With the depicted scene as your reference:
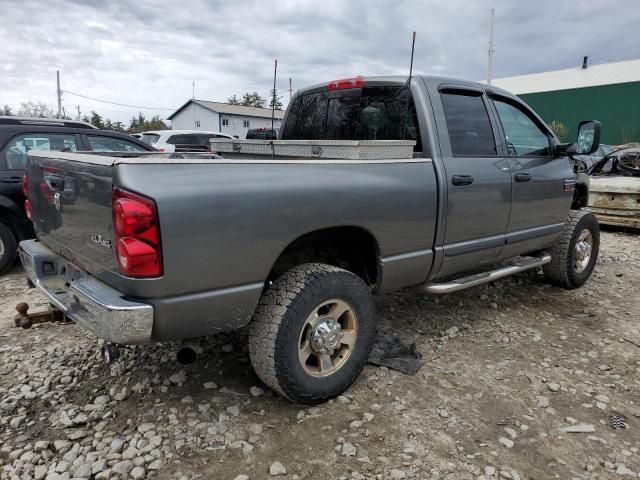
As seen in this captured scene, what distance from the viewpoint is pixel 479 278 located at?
3.55m

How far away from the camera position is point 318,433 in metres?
2.53

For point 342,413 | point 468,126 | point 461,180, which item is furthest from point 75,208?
point 468,126

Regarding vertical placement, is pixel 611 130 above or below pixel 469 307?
above

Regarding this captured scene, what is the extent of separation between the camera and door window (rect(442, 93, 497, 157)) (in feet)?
11.2

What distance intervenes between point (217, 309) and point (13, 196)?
4041 mm

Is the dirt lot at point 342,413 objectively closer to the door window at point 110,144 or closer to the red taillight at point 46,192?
the red taillight at point 46,192

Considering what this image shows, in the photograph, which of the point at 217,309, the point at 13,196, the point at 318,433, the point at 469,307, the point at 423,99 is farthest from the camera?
the point at 13,196

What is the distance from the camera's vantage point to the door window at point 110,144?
571 centimetres

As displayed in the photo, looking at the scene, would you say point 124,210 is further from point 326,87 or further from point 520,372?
point 520,372

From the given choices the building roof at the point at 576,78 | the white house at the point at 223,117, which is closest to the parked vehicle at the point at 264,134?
the building roof at the point at 576,78

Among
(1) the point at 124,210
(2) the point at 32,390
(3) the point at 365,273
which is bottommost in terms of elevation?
(2) the point at 32,390

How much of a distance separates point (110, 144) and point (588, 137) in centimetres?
523

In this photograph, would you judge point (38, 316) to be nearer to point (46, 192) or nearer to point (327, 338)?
point (46, 192)

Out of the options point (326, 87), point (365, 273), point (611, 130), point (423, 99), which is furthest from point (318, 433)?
point (611, 130)
